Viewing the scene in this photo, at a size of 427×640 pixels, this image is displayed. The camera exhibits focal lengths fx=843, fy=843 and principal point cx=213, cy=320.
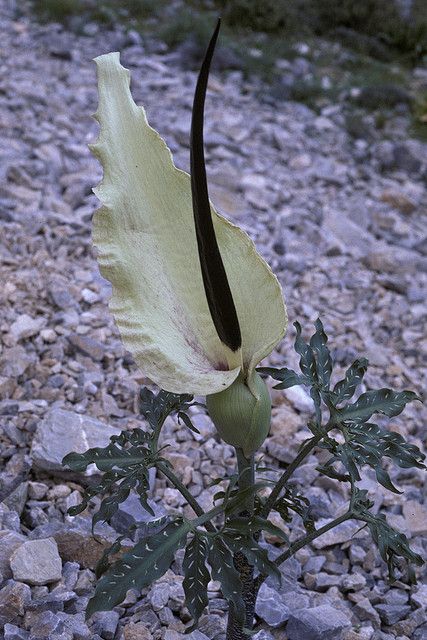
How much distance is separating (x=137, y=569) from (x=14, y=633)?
1.15ft

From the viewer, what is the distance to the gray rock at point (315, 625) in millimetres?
1240

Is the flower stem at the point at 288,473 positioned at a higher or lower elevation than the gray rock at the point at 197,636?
higher

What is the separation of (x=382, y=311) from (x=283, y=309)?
165cm

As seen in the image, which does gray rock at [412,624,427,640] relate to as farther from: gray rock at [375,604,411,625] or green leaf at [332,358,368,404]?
green leaf at [332,358,368,404]

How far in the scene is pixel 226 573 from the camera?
0.87 metres

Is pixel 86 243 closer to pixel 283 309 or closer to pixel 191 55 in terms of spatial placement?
pixel 283 309

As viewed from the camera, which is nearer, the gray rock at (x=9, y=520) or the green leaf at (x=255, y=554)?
the green leaf at (x=255, y=554)

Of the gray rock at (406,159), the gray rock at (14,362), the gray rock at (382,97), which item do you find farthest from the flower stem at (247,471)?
the gray rock at (382,97)

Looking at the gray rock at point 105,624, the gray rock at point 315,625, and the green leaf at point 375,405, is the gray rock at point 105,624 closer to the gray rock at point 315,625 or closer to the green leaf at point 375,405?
the gray rock at point 315,625

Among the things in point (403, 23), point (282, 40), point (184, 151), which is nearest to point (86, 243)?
point (184, 151)

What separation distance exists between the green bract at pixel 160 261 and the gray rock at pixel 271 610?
0.49 metres

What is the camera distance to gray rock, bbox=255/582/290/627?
1.27m

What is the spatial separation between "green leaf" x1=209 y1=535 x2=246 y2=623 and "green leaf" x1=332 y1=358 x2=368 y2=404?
9.8 inches

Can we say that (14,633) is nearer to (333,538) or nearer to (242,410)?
(242,410)
